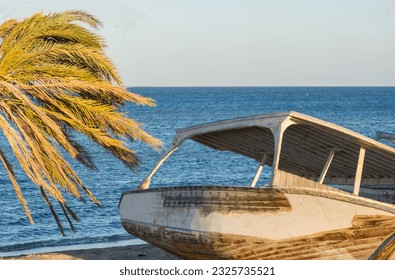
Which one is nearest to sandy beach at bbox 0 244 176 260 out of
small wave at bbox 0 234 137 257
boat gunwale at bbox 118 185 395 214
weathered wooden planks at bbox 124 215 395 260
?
weathered wooden planks at bbox 124 215 395 260

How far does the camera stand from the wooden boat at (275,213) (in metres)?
12.8

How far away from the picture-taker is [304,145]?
49.4ft

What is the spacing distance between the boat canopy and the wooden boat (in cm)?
2

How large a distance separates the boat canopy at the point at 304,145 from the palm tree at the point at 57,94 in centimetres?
127

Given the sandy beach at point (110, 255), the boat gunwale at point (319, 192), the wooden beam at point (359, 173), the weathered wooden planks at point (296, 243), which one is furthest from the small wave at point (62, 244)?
the wooden beam at point (359, 173)

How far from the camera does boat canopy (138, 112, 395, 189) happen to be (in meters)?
13.1

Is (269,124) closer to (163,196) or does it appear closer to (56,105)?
(163,196)

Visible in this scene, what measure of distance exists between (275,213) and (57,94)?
14.7 feet

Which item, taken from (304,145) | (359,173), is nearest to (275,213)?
(359,173)

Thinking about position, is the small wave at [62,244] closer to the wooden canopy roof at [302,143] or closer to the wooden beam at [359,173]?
the wooden canopy roof at [302,143]

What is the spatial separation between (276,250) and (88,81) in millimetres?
4511

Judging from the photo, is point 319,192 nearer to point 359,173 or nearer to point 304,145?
point 359,173

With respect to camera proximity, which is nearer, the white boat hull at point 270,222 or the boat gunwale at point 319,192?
the boat gunwale at point 319,192

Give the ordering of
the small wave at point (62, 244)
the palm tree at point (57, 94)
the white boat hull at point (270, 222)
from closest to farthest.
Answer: the white boat hull at point (270, 222)
the palm tree at point (57, 94)
the small wave at point (62, 244)
